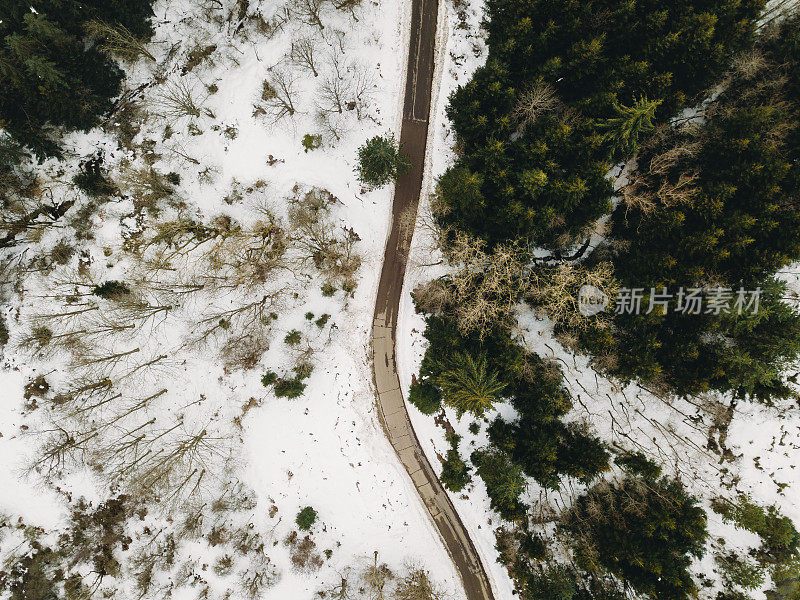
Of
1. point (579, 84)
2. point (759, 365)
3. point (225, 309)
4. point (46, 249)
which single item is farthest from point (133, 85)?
point (759, 365)

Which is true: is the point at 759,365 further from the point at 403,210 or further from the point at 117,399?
the point at 117,399

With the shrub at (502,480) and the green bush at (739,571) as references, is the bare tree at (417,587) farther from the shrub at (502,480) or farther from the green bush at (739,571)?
the green bush at (739,571)

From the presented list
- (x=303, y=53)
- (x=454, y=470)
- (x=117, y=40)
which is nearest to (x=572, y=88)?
(x=303, y=53)

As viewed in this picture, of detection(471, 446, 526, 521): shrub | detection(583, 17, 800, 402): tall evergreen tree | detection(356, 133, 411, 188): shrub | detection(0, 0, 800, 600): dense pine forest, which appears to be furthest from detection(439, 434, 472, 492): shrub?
detection(356, 133, 411, 188): shrub

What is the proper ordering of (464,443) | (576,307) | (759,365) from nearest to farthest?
(759,365), (576,307), (464,443)

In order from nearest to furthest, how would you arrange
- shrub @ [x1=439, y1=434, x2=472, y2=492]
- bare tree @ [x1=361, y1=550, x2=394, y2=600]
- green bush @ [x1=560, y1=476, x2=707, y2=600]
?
green bush @ [x1=560, y1=476, x2=707, y2=600] < shrub @ [x1=439, y1=434, x2=472, y2=492] < bare tree @ [x1=361, y1=550, x2=394, y2=600]

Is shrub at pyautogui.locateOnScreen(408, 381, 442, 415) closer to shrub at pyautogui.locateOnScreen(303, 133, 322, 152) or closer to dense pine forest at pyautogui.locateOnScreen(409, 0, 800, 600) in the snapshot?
dense pine forest at pyautogui.locateOnScreen(409, 0, 800, 600)

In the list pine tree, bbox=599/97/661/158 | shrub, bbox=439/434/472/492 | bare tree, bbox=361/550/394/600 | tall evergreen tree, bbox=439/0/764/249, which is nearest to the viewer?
pine tree, bbox=599/97/661/158

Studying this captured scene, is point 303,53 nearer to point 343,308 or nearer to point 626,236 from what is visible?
point 343,308
